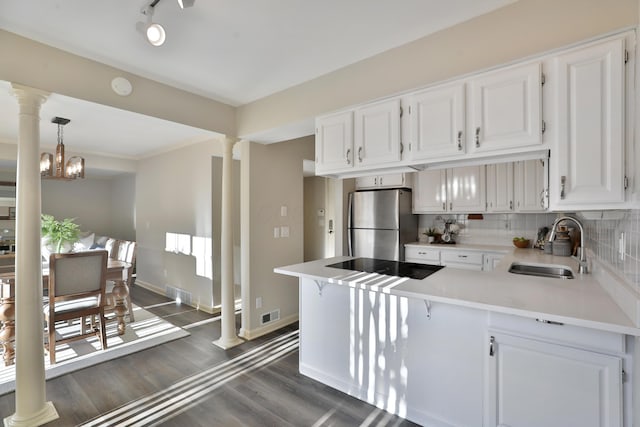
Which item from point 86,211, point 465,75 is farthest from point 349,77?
point 86,211

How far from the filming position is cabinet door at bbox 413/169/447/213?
420cm

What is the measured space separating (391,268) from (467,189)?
90.6 inches

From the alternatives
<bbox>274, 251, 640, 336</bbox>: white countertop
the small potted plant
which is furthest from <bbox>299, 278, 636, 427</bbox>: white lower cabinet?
the small potted plant

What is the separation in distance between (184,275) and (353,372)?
3.25 meters

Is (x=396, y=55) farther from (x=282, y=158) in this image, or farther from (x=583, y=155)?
(x=282, y=158)

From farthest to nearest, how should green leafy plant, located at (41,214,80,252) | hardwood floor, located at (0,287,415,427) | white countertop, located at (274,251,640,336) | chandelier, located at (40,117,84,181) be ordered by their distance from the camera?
chandelier, located at (40,117,84,181), green leafy plant, located at (41,214,80,252), hardwood floor, located at (0,287,415,427), white countertop, located at (274,251,640,336)

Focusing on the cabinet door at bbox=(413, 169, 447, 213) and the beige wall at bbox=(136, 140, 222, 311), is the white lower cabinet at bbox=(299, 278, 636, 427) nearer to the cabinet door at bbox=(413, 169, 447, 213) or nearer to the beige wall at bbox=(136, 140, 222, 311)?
the beige wall at bbox=(136, 140, 222, 311)

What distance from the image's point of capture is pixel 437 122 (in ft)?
6.21

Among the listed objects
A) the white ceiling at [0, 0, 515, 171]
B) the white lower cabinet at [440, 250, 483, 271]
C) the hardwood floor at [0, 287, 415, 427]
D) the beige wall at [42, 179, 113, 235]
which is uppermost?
the white ceiling at [0, 0, 515, 171]

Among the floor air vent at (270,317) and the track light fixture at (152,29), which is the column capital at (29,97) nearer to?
the track light fixture at (152,29)

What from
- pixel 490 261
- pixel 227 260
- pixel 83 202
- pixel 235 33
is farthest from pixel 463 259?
pixel 83 202

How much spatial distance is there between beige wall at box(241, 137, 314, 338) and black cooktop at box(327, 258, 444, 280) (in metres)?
1.14

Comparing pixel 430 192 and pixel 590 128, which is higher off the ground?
pixel 590 128

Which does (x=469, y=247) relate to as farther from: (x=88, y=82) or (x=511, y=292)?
(x=88, y=82)
